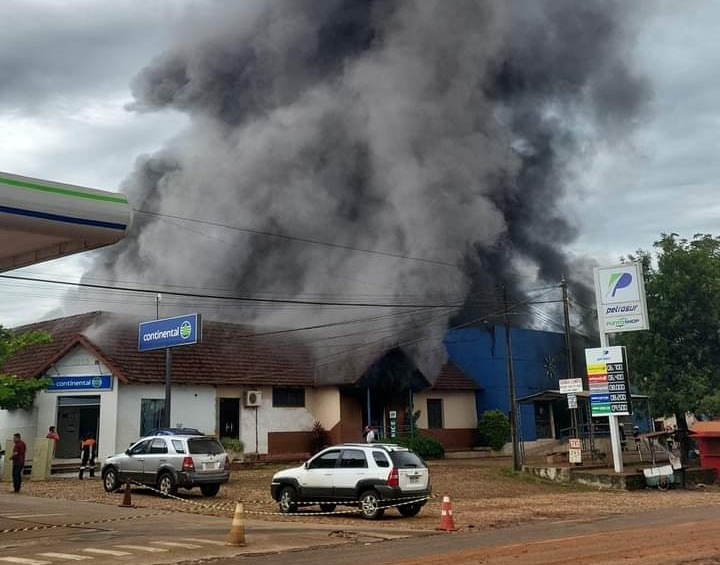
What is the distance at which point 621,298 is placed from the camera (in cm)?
2692

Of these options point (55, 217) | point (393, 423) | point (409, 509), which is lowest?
point (409, 509)

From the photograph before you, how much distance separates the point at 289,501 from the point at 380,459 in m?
2.55

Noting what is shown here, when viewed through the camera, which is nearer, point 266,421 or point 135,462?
point 135,462

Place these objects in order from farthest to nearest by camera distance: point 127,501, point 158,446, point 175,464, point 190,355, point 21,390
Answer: point 190,355 → point 21,390 → point 158,446 → point 175,464 → point 127,501

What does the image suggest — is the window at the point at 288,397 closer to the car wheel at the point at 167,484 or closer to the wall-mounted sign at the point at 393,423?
the wall-mounted sign at the point at 393,423

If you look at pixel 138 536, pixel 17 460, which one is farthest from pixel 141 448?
pixel 138 536

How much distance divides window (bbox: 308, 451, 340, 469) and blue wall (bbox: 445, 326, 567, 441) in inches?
989

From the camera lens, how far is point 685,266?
33.8m

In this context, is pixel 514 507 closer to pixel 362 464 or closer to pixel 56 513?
pixel 362 464

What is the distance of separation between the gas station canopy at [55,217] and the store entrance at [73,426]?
67.5 feet

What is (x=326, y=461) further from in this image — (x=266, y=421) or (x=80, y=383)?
(x=266, y=421)

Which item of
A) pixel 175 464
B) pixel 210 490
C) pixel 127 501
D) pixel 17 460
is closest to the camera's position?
pixel 127 501

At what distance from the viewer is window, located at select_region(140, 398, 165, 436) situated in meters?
30.0

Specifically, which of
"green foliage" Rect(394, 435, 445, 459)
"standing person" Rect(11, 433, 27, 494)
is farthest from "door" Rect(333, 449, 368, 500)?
"green foliage" Rect(394, 435, 445, 459)
